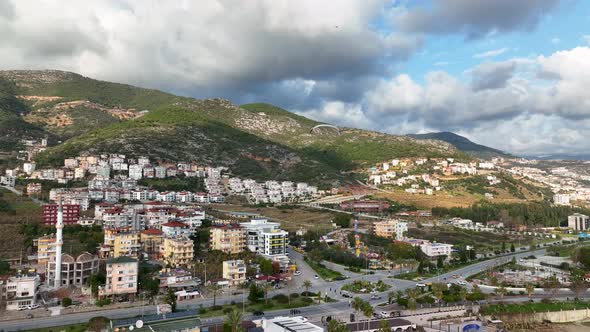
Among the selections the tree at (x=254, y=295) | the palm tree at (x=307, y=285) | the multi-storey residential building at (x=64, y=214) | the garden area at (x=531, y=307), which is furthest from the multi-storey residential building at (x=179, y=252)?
the garden area at (x=531, y=307)

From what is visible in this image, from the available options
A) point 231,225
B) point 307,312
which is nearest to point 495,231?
point 231,225

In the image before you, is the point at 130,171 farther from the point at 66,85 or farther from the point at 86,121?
the point at 66,85

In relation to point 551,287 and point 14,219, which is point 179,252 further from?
point 551,287

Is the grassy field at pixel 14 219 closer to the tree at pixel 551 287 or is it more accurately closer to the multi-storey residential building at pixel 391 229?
the multi-storey residential building at pixel 391 229

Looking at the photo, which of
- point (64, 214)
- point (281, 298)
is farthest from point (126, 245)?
point (281, 298)

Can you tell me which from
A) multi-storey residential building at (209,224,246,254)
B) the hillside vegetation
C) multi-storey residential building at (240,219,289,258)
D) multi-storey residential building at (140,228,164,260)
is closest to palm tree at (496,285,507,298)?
multi-storey residential building at (240,219,289,258)

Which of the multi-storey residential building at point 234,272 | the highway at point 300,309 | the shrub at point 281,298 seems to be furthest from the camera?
the multi-storey residential building at point 234,272
